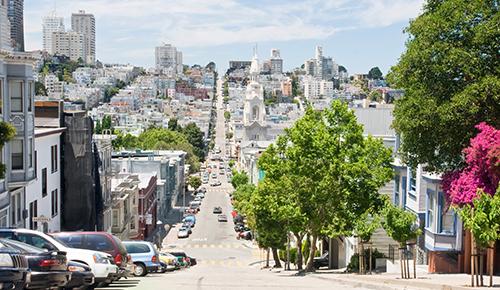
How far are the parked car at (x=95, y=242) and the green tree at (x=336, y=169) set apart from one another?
1443cm

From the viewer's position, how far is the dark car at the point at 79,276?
18.2 m

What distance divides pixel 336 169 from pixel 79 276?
18.6m

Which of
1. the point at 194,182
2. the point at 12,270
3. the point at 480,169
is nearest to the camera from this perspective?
the point at 12,270

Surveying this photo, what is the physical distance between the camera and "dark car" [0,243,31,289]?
13688mm

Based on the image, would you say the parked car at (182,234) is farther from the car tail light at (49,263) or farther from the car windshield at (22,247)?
the car tail light at (49,263)

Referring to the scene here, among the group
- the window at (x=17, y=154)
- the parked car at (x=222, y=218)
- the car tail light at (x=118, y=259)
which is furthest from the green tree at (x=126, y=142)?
the car tail light at (x=118, y=259)

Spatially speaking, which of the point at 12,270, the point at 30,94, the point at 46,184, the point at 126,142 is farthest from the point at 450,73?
the point at 126,142

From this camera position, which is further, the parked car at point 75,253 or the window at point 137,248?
the window at point 137,248

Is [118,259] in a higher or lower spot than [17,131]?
lower

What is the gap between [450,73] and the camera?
79.6 ft

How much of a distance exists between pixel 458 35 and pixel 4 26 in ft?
60.7

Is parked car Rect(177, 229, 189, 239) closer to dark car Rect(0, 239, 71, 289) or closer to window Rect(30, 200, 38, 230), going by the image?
window Rect(30, 200, 38, 230)

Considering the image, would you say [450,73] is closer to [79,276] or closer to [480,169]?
[480,169]

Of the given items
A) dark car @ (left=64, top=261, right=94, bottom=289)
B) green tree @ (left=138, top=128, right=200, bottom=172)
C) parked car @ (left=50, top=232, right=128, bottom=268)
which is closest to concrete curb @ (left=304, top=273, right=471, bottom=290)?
parked car @ (left=50, top=232, right=128, bottom=268)
